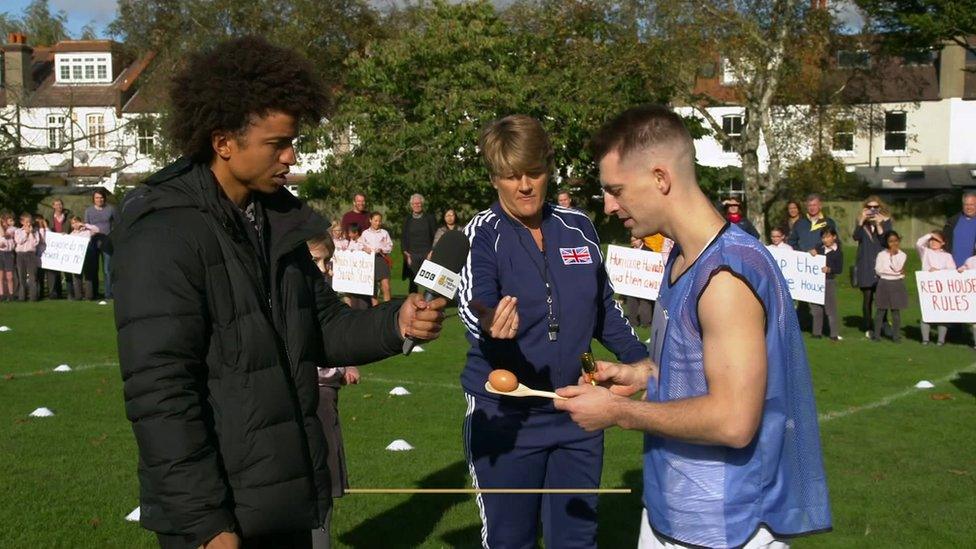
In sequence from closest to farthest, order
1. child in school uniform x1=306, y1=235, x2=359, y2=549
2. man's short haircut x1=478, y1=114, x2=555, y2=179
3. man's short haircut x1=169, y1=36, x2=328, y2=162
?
man's short haircut x1=169, y1=36, x2=328, y2=162 → man's short haircut x1=478, y1=114, x2=555, y2=179 → child in school uniform x1=306, y1=235, x2=359, y2=549

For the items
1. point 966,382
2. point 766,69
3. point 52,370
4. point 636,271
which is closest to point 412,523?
point 52,370

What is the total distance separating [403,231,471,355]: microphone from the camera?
3.89 metres

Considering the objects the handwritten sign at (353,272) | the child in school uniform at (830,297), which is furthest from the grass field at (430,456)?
the handwritten sign at (353,272)

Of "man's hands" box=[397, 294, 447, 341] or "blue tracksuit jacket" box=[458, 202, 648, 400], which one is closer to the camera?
"man's hands" box=[397, 294, 447, 341]

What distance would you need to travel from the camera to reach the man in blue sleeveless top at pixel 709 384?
3.19 m

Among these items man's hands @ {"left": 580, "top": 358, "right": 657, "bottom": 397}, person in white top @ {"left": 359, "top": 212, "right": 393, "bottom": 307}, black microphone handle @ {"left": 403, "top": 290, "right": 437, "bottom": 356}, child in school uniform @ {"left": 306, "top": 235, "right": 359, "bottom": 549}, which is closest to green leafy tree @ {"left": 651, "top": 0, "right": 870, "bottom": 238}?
person in white top @ {"left": 359, "top": 212, "right": 393, "bottom": 307}

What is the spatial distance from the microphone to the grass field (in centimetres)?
339

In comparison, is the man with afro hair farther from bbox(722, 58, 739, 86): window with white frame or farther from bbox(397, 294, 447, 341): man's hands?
bbox(722, 58, 739, 86): window with white frame

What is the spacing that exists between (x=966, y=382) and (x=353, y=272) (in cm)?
1239

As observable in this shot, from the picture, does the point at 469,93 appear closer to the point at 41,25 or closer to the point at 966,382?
the point at 966,382

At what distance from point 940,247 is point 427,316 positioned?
16.1 metres

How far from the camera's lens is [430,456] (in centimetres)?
930

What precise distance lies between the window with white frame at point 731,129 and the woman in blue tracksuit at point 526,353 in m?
35.6

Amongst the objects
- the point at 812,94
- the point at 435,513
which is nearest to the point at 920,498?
the point at 435,513
